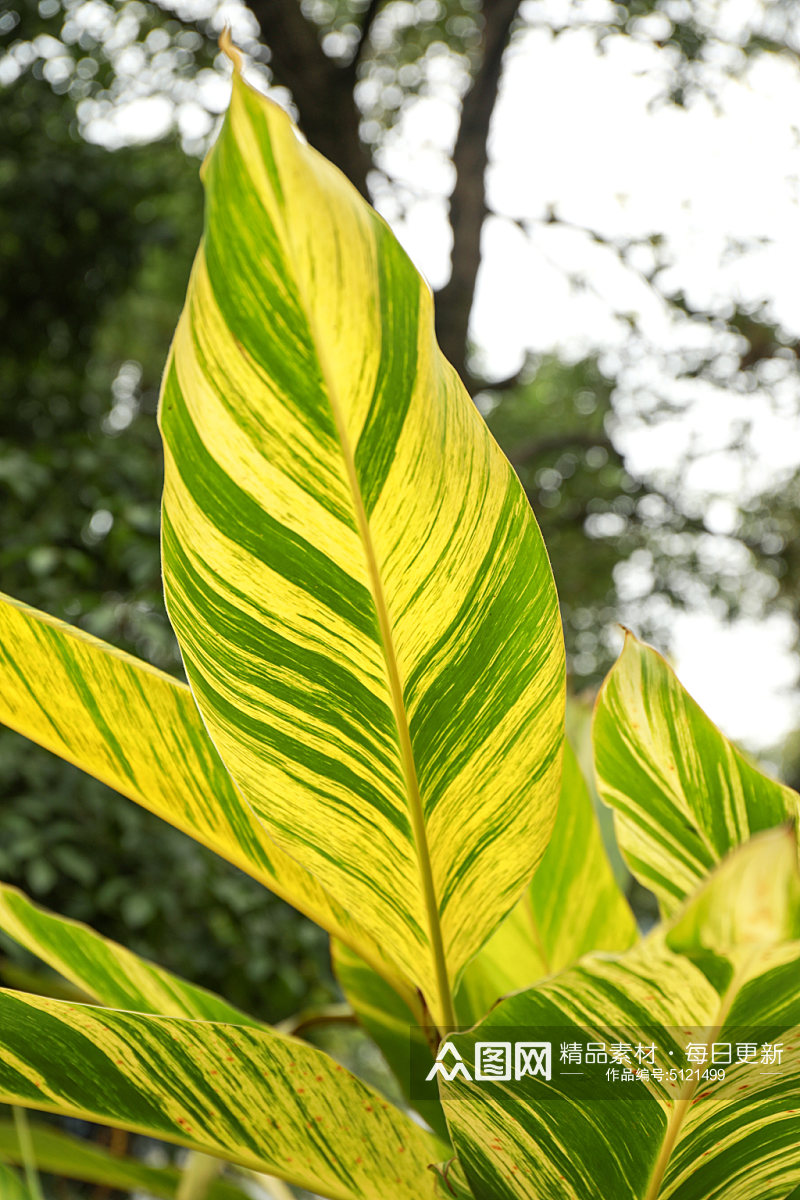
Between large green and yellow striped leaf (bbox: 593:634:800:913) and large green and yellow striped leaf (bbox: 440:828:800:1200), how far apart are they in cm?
9

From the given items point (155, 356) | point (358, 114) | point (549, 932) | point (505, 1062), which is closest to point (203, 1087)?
point (505, 1062)

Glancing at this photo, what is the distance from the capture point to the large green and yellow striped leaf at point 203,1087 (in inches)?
10.0

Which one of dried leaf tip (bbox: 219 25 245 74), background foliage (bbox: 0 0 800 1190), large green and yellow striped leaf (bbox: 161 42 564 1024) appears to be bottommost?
background foliage (bbox: 0 0 800 1190)

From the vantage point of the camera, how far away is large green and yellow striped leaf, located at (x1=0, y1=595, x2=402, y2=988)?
285 millimetres

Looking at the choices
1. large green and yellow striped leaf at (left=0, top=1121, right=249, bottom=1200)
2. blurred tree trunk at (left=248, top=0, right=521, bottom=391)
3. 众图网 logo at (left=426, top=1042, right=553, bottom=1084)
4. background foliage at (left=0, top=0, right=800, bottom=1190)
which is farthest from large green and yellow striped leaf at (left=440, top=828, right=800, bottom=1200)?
blurred tree trunk at (left=248, top=0, right=521, bottom=391)

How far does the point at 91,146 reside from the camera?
1883 mm

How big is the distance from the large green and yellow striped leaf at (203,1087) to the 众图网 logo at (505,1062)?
6 cm

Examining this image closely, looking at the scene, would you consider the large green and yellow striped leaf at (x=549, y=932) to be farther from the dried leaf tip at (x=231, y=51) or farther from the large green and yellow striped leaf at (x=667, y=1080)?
the dried leaf tip at (x=231, y=51)

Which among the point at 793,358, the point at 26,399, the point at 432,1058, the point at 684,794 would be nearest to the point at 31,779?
the point at 26,399

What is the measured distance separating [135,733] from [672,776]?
0.19m

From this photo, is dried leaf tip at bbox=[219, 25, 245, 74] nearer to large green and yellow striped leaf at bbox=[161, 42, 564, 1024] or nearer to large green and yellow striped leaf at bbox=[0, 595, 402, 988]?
large green and yellow striped leaf at bbox=[161, 42, 564, 1024]

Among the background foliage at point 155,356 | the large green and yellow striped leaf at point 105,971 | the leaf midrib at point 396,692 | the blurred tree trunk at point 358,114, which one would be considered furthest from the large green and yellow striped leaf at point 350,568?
the blurred tree trunk at point 358,114

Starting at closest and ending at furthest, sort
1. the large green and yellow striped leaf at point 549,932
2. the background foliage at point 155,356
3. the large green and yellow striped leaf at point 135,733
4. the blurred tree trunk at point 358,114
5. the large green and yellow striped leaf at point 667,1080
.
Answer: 1. the large green and yellow striped leaf at point 667,1080
2. the large green and yellow striped leaf at point 135,733
3. the large green and yellow striped leaf at point 549,932
4. the background foliage at point 155,356
5. the blurred tree trunk at point 358,114

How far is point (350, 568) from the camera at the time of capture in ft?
0.74
